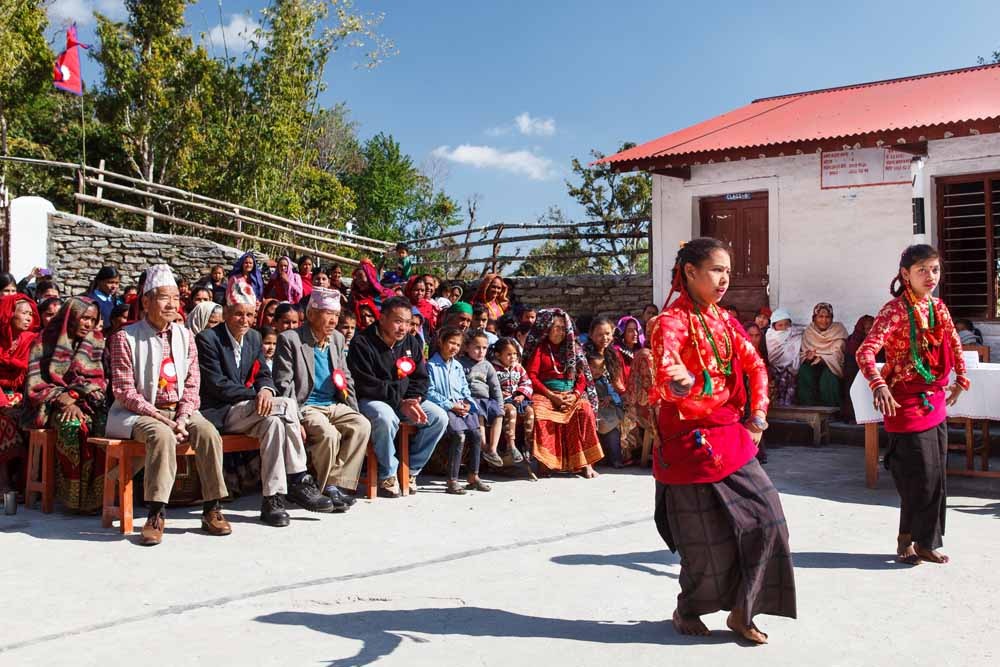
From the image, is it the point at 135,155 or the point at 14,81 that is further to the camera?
the point at 135,155

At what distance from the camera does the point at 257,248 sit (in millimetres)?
19344

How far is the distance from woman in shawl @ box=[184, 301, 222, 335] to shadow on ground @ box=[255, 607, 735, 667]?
452cm

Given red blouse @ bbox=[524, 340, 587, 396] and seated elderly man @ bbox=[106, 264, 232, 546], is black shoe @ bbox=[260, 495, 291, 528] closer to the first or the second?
seated elderly man @ bbox=[106, 264, 232, 546]

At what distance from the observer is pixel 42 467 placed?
20.7 ft

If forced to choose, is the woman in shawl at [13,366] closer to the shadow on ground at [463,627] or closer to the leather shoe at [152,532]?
the leather shoe at [152,532]

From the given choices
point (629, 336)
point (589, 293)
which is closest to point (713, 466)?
point (629, 336)

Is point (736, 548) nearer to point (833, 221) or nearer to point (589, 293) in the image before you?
point (833, 221)

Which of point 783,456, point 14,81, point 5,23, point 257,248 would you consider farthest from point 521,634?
point 14,81

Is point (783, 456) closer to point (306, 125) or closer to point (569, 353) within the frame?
point (569, 353)

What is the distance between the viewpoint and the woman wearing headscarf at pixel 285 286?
13.1 metres

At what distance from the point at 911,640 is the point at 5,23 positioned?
1937 cm

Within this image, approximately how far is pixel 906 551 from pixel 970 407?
8.79 feet

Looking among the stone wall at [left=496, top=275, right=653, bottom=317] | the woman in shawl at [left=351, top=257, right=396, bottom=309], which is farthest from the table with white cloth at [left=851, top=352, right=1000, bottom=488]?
the stone wall at [left=496, top=275, right=653, bottom=317]

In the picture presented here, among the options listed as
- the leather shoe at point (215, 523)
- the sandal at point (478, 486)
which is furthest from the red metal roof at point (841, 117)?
the leather shoe at point (215, 523)
